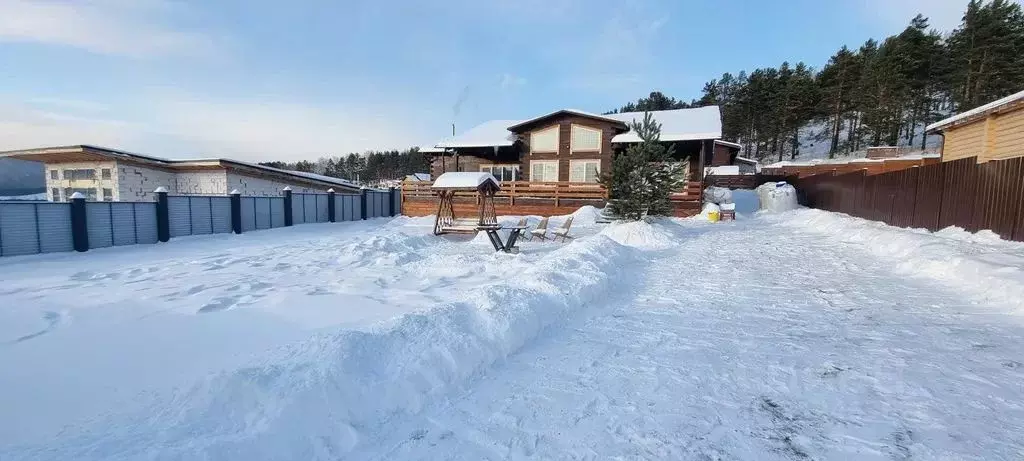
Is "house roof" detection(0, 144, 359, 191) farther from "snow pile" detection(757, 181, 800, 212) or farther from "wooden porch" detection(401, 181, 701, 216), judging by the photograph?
"snow pile" detection(757, 181, 800, 212)

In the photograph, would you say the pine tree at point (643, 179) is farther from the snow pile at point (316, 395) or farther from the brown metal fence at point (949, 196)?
the snow pile at point (316, 395)

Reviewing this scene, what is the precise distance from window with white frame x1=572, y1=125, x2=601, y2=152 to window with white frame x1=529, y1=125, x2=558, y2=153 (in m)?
1.10

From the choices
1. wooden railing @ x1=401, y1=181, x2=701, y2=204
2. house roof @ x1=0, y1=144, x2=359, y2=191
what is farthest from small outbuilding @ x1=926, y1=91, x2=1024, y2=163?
house roof @ x1=0, y1=144, x2=359, y2=191

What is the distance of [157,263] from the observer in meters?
10.5

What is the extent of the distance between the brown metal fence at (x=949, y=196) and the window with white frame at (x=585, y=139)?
11779mm

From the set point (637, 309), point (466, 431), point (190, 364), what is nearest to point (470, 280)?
point (637, 309)

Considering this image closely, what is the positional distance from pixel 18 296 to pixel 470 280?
765 centimetres

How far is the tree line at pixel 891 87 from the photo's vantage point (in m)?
35.2

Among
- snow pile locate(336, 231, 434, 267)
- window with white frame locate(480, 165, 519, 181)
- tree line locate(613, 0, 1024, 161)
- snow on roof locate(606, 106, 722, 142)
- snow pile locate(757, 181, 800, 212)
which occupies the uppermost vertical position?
tree line locate(613, 0, 1024, 161)

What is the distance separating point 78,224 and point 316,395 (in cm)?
1430

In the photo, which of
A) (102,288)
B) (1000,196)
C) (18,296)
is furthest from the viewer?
(1000,196)

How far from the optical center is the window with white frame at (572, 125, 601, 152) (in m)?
24.5

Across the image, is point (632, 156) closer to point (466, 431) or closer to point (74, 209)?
point (466, 431)

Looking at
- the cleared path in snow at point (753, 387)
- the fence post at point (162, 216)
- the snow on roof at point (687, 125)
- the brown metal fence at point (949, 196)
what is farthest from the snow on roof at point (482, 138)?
the cleared path in snow at point (753, 387)
